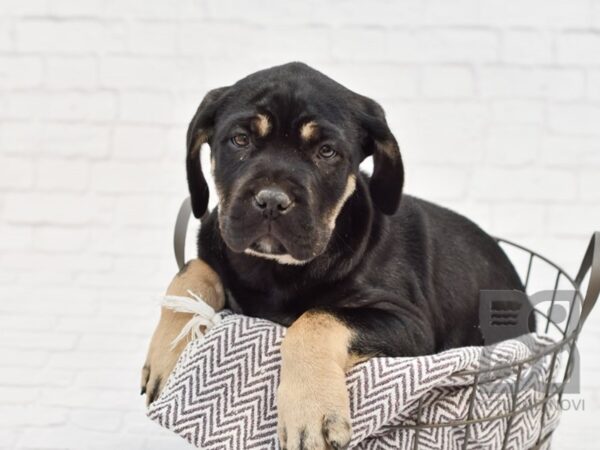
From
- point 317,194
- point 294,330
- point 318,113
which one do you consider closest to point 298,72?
point 318,113

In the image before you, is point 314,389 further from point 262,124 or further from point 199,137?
point 199,137

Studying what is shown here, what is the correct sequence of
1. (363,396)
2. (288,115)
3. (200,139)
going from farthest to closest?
(200,139) < (288,115) < (363,396)

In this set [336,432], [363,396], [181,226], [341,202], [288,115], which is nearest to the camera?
[336,432]

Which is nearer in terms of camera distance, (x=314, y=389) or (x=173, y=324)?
(x=314, y=389)

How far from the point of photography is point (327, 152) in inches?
84.7

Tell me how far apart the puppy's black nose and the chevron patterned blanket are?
0.88 feet

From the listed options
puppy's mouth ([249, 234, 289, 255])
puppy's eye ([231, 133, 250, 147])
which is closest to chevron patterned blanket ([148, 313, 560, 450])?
puppy's mouth ([249, 234, 289, 255])

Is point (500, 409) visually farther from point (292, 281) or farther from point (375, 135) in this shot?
point (375, 135)

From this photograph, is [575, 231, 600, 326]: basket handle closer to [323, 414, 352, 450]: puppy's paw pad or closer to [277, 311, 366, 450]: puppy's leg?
[277, 311, 366, 450]: puppy's leg

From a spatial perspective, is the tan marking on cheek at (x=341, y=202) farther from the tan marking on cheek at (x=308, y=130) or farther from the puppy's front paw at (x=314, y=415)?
the puppy's front paw at (x=314, y=415)

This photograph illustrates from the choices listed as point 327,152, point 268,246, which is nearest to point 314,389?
point 268,246

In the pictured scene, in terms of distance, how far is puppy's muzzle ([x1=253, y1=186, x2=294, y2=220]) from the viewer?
6.51ft

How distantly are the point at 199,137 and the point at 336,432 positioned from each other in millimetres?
915

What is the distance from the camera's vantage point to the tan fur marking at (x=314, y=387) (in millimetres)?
1767
